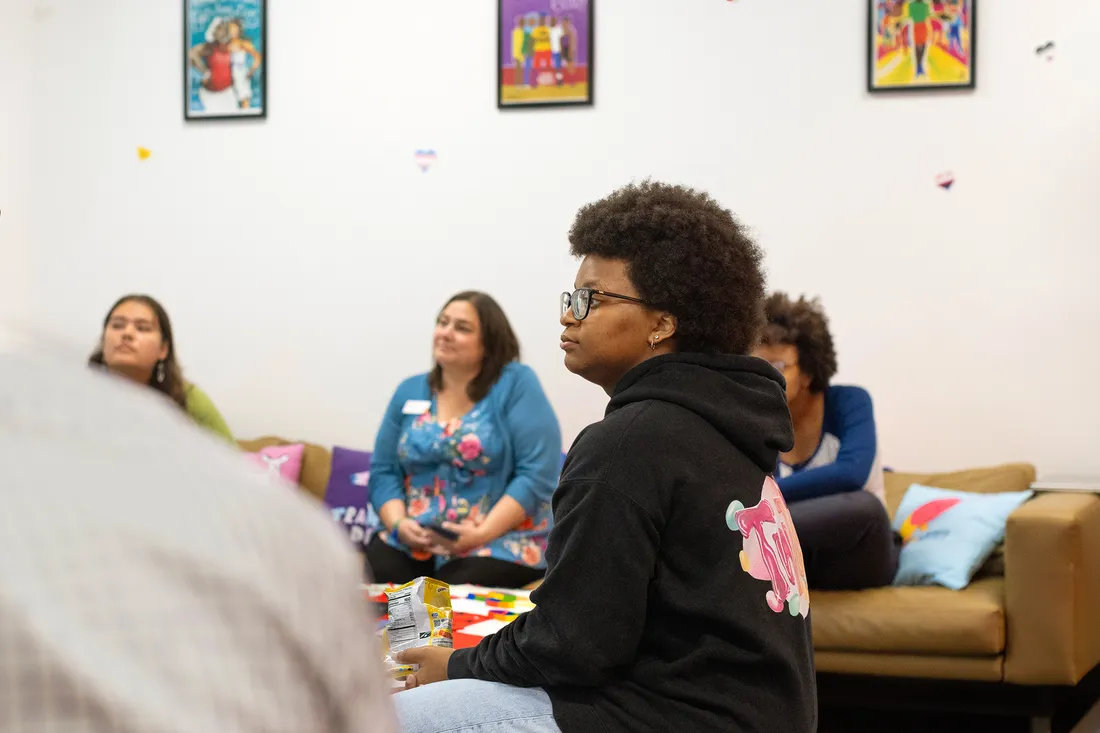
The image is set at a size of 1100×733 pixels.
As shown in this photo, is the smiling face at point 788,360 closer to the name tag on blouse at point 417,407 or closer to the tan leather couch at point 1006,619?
the tan leather couch at point 1006,619

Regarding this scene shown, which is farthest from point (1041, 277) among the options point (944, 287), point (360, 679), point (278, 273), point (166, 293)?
point (360, 679)

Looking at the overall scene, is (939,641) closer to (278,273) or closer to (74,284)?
(278,273)

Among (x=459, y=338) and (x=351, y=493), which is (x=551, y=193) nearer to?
(x=459, y=338)

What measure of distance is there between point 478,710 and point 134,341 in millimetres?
2480

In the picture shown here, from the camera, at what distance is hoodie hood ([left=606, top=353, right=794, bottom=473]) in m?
1.38

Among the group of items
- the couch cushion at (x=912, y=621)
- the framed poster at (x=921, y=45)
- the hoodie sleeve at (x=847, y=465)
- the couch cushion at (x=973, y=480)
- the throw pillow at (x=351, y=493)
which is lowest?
the couch cushion at (x=912, y=621)

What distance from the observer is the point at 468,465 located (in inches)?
126

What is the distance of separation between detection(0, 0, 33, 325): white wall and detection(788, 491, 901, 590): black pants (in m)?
3.39

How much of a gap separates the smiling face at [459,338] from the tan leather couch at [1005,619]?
3.97 feet

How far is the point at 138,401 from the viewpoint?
0.43m

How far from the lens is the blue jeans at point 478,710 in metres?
1.30

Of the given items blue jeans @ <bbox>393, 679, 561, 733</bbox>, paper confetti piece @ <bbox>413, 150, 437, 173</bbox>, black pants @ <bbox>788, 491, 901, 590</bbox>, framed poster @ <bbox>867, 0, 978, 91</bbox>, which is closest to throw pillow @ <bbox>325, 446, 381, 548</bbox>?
paper confetti piece @ <bbox>413, 150, 437, 173</bbox>

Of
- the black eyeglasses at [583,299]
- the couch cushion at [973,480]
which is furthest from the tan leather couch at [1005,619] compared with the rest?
the black eyeglasses at [583,299]

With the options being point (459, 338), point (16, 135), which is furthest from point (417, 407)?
point (16, 135)
